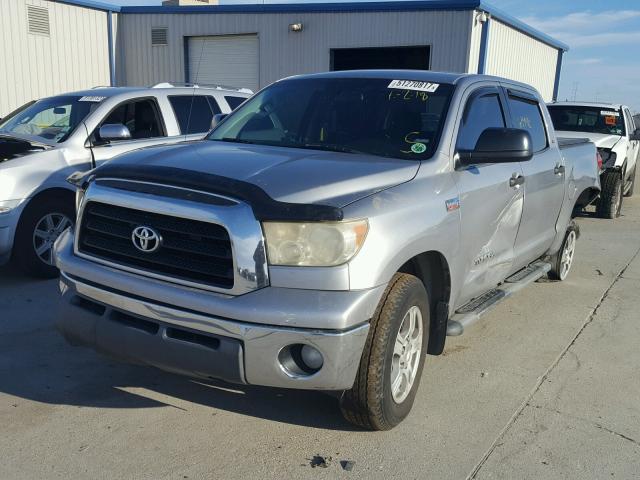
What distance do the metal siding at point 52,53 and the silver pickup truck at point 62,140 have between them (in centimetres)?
1097

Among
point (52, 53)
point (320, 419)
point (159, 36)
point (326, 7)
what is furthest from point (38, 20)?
point (320, 419)

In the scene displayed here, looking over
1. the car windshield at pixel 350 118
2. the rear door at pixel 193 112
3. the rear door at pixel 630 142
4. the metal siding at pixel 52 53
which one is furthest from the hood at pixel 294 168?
the metal siding at pixel 52 53

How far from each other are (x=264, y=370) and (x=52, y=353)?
2.20 meters

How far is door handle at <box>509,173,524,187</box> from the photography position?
14.5 ft

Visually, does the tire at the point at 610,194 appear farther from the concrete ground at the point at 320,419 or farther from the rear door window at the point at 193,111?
the rear door window at the point at 193,111

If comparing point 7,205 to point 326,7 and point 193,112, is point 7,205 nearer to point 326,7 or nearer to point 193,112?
point 193,112

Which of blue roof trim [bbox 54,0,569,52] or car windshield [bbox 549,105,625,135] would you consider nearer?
car windshield [bbox 549,105,625,135]

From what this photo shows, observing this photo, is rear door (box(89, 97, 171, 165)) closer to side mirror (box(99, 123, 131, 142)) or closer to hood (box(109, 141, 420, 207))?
side mirror (box(99, 123, 131, 142))

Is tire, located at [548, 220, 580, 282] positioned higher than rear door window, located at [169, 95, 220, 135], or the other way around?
rear door window, located at [169, 95, 220, 135]

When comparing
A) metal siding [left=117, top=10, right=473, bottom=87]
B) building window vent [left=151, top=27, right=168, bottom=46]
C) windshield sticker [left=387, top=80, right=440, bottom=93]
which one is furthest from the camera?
building window vent [left=151, top=27, right=168, bottom=46]

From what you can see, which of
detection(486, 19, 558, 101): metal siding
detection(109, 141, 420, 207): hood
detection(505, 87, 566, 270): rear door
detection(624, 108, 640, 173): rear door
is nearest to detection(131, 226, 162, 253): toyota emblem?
detection(109, 141, 420, 207): hood

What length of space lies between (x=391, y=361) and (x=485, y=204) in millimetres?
1368

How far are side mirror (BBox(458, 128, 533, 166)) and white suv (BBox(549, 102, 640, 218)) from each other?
759 centimetres

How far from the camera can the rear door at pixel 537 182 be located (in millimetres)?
4836
